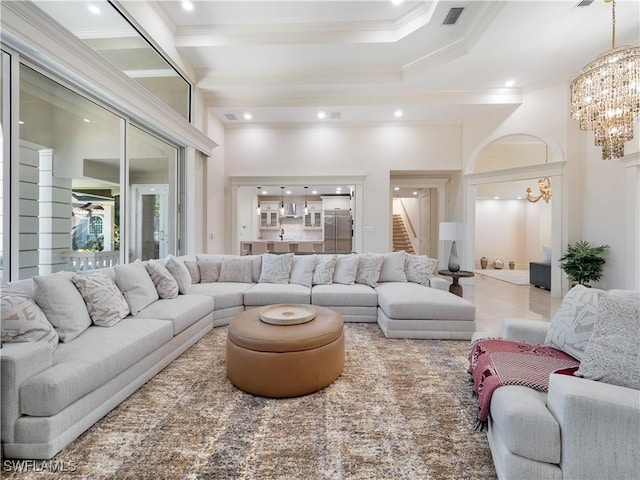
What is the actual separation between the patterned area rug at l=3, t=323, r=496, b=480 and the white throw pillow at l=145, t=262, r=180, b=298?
966mm

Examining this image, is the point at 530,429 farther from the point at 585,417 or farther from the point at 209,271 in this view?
the point at 209,271

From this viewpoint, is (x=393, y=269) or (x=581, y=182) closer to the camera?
(x=393, y=269)

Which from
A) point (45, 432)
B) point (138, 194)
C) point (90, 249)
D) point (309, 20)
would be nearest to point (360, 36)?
point (309, 20)

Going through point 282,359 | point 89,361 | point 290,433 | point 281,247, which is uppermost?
point 281,247

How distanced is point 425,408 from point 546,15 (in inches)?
191

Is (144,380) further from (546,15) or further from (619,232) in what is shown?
(619,232)

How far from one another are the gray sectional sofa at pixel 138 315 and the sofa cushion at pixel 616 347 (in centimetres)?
178

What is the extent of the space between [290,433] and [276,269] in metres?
2.64

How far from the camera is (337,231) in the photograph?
31.9 feet

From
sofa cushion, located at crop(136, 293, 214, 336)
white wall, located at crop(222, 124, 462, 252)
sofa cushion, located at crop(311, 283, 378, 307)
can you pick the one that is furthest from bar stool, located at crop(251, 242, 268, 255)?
sofa cushion, located at crop(136, 293, 214, 336)

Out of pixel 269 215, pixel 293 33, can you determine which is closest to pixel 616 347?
pixel 293 33

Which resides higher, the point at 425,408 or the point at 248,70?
the point at 248,70

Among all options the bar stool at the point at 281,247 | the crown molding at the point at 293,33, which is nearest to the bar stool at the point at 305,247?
the bar stool at the point at 281,247

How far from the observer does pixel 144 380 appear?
87.0 inches
